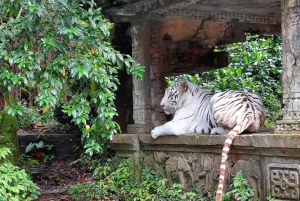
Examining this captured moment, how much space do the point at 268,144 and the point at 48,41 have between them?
2345 mm

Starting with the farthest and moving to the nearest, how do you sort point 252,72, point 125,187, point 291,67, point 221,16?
point 252,72 < point 221,16 < point 125,187 < point 291,67

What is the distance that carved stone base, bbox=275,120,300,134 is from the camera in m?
4.62

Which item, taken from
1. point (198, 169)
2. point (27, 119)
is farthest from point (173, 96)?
point (27, 119)

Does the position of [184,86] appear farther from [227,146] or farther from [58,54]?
[58,54]

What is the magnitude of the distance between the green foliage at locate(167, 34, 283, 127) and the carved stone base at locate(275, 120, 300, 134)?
6.52 m

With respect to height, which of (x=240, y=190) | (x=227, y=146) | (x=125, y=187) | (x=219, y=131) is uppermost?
(x=219, y=131)

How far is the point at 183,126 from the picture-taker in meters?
6.07

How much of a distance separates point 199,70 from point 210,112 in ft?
9.05

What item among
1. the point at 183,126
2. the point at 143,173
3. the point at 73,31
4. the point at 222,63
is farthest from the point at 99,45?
the point at 222,63

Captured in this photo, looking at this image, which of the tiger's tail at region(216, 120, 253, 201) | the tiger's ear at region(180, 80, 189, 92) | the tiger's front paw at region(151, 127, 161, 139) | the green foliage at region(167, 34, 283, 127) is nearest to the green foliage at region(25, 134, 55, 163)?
the tiger's front paw at region(151, 127, 161, 139)

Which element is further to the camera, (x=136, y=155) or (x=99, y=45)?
(x=136, y=155)

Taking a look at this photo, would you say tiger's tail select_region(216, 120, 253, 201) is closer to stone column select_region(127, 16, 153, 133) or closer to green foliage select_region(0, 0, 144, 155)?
green foliage select_region(0, 0, 144, 155)

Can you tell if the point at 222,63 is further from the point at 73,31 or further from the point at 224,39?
the point at 73,31

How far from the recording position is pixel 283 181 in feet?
15.3
